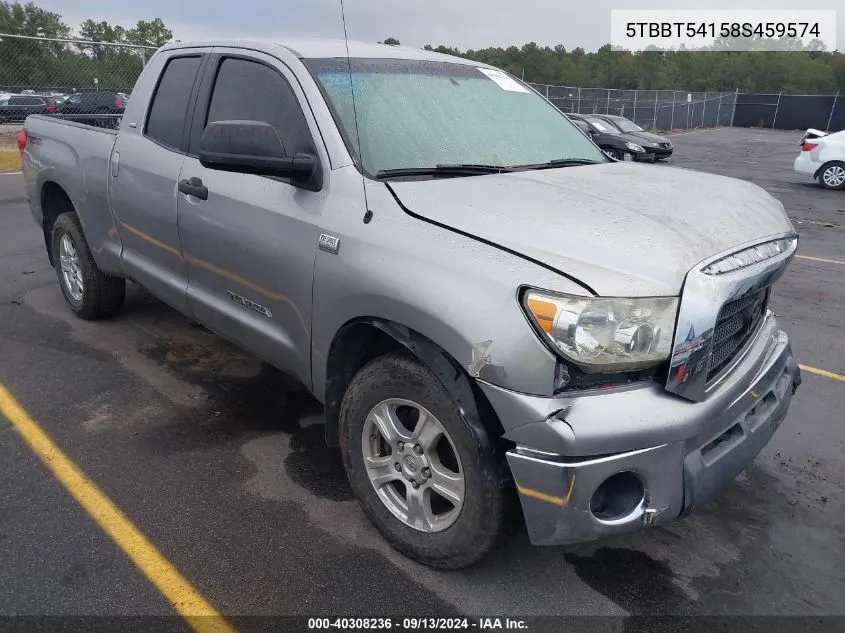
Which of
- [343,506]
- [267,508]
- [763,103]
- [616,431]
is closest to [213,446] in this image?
[267,508]

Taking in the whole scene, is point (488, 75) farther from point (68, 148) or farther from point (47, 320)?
point (47, 320)

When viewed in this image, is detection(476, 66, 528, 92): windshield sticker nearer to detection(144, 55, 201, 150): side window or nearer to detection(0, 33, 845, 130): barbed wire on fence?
detection(144, 55, 201, 150): side window

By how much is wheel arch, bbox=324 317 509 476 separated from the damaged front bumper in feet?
0.35

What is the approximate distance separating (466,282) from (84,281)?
374 centimetres

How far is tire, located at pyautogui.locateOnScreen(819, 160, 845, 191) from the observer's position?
580 inches

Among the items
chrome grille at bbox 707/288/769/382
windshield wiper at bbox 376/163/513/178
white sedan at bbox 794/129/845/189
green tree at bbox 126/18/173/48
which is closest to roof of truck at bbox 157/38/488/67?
windshield wiper at bbox 376/163/513/178

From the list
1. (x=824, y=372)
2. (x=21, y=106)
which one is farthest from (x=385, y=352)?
(x=21, y=106)

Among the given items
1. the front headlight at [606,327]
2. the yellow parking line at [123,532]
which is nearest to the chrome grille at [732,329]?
the front headlight at [606,327]

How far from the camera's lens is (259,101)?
325cm

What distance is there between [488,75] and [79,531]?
299cm

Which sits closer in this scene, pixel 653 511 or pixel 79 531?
pixel 653 511

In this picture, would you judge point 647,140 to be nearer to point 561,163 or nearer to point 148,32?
point 561,163

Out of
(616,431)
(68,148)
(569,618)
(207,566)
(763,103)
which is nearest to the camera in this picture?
(616,431)

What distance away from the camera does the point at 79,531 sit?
2.80 meters
